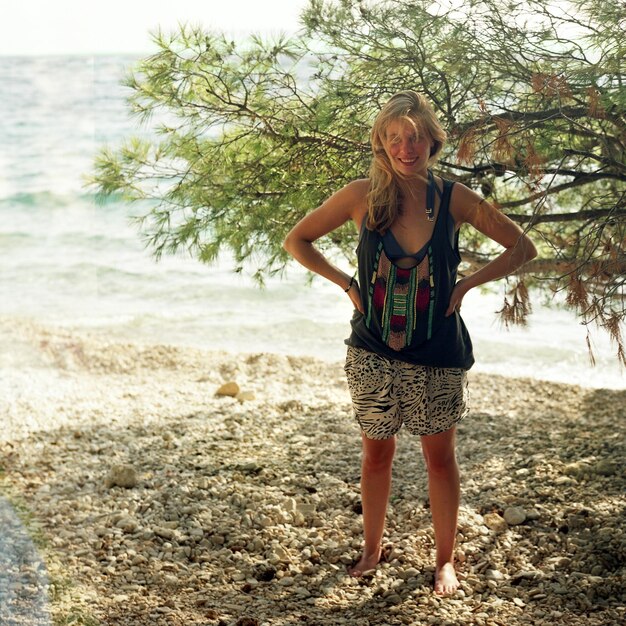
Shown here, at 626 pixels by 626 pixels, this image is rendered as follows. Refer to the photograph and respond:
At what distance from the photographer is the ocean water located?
743 centimetres

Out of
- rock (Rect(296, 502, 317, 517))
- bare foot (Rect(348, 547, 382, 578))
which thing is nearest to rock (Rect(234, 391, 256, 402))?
rock (Rect(296, 502, 317, 517))

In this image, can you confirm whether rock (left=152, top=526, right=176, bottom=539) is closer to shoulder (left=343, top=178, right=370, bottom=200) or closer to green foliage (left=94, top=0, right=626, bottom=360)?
green foliage (left=94, top=0, right=626, bottom=360)

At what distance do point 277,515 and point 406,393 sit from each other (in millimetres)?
844

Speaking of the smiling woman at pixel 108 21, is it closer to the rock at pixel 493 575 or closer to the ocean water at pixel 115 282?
the ocean water at pixel 115 282

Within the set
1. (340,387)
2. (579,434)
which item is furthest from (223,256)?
(579,434)

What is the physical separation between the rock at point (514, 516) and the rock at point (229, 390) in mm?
1906

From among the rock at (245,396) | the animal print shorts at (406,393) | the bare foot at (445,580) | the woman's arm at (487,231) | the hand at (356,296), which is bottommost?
the bare foot at (445,580)

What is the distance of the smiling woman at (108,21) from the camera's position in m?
13.8

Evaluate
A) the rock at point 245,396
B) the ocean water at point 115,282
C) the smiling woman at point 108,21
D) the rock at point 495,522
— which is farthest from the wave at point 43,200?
the rock at point 495,522

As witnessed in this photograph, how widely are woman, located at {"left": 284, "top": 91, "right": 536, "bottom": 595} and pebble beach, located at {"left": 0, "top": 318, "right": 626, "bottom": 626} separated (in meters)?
0.49

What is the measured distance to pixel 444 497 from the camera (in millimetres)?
2154

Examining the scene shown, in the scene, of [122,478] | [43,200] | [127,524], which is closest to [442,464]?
[127,524]

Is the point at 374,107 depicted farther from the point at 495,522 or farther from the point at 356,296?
the point at 495,522

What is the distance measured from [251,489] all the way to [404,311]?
3.79 ft
